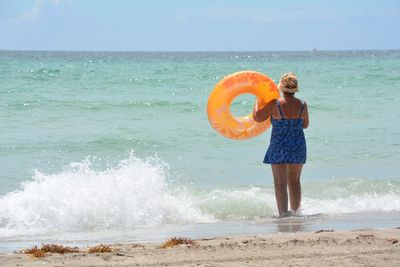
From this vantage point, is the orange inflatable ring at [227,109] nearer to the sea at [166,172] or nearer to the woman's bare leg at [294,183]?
the woman's bare leg at [294,183]

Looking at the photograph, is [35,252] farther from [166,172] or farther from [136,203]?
[166,172]

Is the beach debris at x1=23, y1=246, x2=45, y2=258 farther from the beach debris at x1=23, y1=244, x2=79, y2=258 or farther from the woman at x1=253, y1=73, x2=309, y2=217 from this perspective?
the woman at x1=253, y1=73, x2=309, y2=217

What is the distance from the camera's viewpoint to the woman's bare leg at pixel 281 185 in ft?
21.9

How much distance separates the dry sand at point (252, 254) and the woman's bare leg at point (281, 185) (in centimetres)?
148

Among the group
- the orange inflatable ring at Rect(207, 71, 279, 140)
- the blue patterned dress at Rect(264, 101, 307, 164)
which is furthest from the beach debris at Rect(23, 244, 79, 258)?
the orange inflatable ring at Rect(207, 71, 279, 140)

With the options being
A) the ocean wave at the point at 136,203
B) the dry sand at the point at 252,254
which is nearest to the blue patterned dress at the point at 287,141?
the ocean wave at the point at 136,203

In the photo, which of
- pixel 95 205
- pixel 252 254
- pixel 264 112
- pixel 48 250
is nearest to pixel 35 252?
pixel 48 250

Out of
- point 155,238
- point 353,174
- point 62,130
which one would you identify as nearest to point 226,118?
point 155,238

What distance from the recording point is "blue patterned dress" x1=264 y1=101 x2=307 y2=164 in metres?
6.55

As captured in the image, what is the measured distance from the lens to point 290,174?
6.71 m

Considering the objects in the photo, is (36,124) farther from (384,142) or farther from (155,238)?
(155,238)

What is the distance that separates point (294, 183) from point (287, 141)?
0.41 metres

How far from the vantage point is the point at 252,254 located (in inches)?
184

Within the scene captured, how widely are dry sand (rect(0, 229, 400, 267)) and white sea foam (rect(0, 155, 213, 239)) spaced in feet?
5.12
